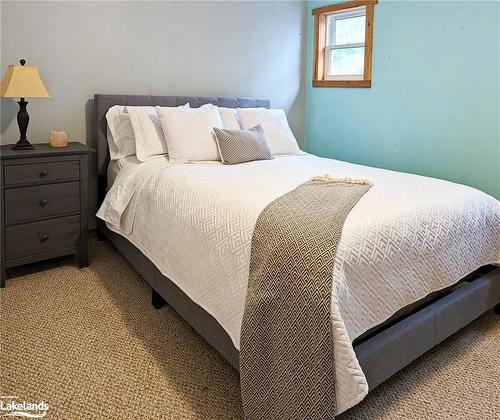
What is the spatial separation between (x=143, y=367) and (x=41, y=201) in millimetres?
1282

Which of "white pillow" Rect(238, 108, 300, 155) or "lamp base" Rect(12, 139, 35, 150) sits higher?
"white pillow" Rect(238, 108, 300, 155)

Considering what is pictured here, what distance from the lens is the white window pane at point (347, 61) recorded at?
12.6 ft

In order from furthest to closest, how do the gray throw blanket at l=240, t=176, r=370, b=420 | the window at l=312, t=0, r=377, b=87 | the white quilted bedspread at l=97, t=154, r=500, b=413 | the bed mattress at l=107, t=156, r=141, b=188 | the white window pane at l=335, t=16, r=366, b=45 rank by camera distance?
the white window pane at l=335, t=16, r=366, b=45 → the window at l=312, t=0, r=377, b=87 → the bed mattress at l=107, t=156, r=141, b=188 → the white quilted bedspread at l=97, t=154, r=500, b=413 → the gray throw blanket at l=240, t=176, r=370, b=420

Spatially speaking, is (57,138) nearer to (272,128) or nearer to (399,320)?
(272,128)

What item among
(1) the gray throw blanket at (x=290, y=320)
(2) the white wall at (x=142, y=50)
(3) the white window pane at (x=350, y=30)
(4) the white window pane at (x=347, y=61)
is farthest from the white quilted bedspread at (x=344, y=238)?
(3) the white window pane at (x=350, y=30)

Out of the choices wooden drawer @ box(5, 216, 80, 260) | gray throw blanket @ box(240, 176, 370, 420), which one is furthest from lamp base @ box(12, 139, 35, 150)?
gray throw blanket @ box(240, 176, 370, 420)

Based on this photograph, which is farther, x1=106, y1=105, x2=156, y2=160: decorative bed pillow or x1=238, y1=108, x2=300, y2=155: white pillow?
x1=238, y1=108, x2=300, y2=155: white pillow


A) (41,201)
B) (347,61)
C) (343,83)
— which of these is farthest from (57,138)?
(347,61)

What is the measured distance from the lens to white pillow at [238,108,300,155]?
3.15 metres

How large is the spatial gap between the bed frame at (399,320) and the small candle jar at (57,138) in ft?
2.51

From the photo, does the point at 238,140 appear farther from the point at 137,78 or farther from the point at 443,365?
the point at 443,365

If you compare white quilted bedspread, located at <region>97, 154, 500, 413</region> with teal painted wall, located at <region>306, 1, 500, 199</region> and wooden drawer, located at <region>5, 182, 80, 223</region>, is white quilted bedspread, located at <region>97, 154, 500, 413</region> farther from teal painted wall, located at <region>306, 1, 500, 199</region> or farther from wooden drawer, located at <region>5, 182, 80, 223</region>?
teal painted wall, located at <region>306, 1, 500, 199</region>

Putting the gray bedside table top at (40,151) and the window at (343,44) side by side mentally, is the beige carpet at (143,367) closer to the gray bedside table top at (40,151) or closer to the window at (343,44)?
the gray bedside table top at (40,151)

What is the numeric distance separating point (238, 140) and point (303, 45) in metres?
2.04
